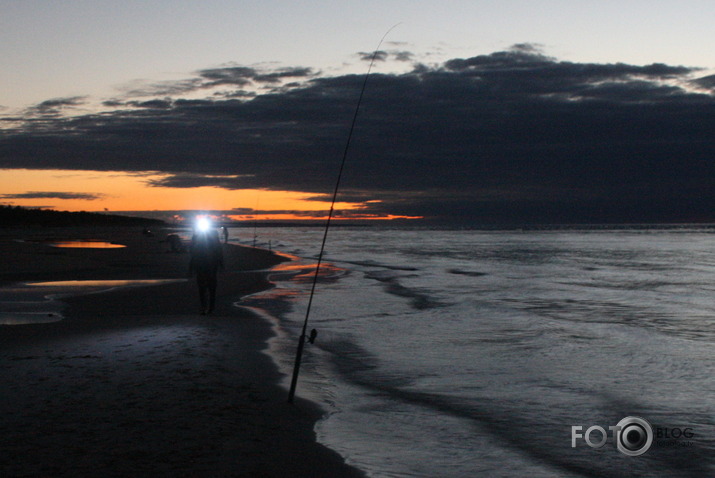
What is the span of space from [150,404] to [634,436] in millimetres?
4903

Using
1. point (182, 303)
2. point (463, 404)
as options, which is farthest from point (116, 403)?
point (182, 303)

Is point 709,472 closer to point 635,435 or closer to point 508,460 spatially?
point 635,435

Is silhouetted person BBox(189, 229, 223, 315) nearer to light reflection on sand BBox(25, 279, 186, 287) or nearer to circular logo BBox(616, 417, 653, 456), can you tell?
light reflection on sand BBox(25, 279, 186, 287)

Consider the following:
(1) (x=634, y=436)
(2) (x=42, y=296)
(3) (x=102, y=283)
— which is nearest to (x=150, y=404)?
(1) (x=634, y=436)

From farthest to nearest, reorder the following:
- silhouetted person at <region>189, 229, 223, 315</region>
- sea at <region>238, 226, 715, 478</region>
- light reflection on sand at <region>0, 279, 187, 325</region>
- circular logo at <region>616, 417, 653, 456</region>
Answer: silhouetted person at <region>189, 229, 223, 315</region> < light reflection on sand at <region>0, 279, 187, 325</region> < circular logo at <region>616, 417, 653, 456</region> < sea at <region>238, 226, 715, 478</region>

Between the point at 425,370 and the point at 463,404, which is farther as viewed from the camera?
the point at 425,370

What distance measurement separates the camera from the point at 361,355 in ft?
33.0

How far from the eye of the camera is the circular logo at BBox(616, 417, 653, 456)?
5.91m

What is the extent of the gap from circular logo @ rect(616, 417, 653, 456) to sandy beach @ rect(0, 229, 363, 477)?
2.80 m

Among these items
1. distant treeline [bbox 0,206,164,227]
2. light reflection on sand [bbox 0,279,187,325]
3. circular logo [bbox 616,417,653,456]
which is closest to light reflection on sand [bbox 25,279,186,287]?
light reflection on sand [bbox 0,279,187,325]

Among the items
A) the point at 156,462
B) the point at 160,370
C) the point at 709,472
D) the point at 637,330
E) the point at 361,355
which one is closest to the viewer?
the point at 156,462

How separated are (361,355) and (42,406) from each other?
5.10m

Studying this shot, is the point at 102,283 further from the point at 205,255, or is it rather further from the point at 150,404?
the point at 150,404

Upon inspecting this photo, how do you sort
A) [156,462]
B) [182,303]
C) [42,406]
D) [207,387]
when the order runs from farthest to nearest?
1. [182,303]
2. [207,387]
3. [42,406]
4. [156,462]
